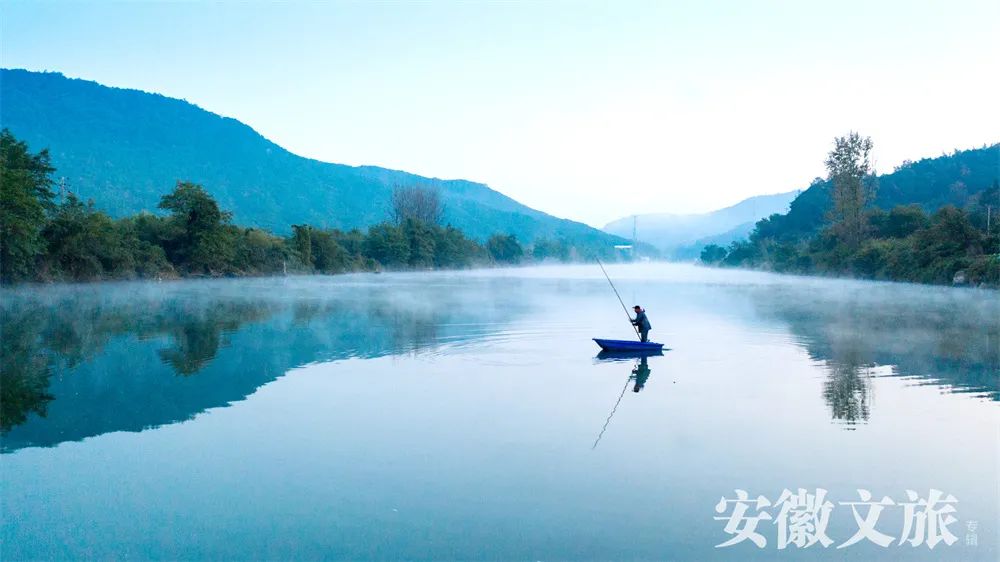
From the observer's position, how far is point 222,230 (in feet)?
259

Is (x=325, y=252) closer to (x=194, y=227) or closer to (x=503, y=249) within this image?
(x=194, y=227)

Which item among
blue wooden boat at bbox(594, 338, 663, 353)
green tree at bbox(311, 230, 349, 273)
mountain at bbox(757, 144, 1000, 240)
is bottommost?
blue wooden boat at bbox(594, 338, 663, 353)

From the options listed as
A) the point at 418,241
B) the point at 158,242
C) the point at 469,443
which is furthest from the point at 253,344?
the point at 418,241

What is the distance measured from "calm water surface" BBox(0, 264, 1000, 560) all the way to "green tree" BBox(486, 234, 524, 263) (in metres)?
151

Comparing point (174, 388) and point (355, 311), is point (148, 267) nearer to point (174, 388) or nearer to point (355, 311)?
point (355, 311)

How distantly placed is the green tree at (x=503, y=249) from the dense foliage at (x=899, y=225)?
57.0 metres

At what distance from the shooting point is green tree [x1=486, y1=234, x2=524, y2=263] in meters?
176

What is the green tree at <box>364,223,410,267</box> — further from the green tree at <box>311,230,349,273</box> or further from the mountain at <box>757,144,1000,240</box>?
the mountain at <box>757,144,1000,240</box>

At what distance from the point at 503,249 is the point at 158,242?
10748cm

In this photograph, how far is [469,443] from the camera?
11383 millimetres

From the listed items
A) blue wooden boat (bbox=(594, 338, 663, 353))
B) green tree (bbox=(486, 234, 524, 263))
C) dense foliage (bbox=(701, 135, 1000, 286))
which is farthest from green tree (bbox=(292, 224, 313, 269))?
blue wooden boat (bbox=(594, 338, 663, 353))

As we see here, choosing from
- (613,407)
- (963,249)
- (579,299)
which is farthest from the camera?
(963,249)

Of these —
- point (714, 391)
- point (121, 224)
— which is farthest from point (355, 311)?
point (121, 224)

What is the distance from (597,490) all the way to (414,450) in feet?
9.91
